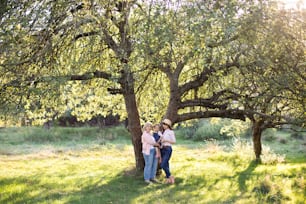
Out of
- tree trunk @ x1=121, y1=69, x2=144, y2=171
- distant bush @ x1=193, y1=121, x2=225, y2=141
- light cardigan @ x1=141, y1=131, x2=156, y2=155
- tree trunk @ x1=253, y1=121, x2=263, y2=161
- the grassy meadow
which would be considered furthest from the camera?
distant bush @ x1=193, y1=121, x2=225, y2=141

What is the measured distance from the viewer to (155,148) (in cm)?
1082

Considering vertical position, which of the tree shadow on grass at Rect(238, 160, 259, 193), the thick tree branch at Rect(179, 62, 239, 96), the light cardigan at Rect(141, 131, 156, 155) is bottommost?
the tree shadow on grass at Rect(238, 160, 259, 193)

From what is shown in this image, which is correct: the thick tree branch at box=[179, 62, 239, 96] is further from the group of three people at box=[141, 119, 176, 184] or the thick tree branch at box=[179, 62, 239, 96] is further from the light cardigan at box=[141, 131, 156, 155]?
the light cardigan at box=[141, 131, 156, 155]

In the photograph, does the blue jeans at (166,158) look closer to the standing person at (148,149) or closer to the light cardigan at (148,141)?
the standing person at (148,149)

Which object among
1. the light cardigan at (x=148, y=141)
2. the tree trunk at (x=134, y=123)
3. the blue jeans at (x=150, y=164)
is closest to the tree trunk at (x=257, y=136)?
the tree trunk at (x=134, y=123)

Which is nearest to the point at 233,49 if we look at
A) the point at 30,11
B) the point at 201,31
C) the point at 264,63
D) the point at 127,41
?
the point at 264,63

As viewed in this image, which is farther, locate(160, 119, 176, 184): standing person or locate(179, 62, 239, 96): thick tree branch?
locate(179, 62, 239, 96): thick tree branch

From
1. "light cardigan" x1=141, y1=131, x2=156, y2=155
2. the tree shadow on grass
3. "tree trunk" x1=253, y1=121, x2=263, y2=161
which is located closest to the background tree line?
"light cardigan" x1=141, y1=131, x2=156, y2=155

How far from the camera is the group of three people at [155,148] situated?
10.6 m

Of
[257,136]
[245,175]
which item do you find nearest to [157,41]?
[245,175]

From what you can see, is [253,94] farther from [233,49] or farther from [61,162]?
[61,162]

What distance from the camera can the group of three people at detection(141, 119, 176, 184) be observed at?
34.8ft

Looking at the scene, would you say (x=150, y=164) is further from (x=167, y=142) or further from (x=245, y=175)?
(x=245, y=175)

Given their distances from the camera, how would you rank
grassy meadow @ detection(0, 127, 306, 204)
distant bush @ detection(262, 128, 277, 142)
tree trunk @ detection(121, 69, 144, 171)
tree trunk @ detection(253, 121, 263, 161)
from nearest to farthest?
grassy meadow @ detection(0, 127, 306, 204) → tree trunk @ detection(121, 69, 144, 171) → tree trunk @ detection(253, 121, 263, 161) → distant bush @ detection(262, 128, 277, 142)
